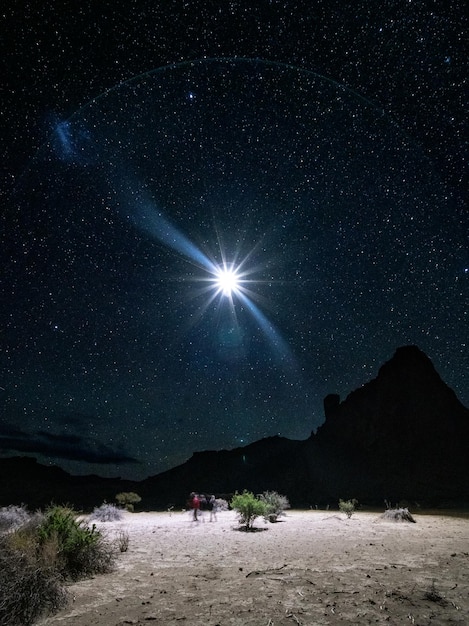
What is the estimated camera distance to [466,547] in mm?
8961

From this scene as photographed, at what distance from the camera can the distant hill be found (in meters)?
43.0

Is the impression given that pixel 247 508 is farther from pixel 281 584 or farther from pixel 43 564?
pixel 43 564

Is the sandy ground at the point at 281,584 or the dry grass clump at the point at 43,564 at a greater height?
the dry grass clump at the point at 43,564

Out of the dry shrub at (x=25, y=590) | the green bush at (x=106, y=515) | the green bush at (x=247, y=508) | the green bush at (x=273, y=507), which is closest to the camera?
the dry shrub at (x=25, y=590)

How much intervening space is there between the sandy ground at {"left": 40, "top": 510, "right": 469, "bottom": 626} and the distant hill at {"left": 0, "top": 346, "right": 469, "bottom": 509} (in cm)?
3185

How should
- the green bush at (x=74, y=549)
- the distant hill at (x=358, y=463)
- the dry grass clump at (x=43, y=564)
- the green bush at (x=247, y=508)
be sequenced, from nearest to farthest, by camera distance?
the dry grass clump at (x=43, y=564) < the green bush at (x=74, y=549) < the green bush at (x=247, y=508) < the distant hill at (x=358, y=463)

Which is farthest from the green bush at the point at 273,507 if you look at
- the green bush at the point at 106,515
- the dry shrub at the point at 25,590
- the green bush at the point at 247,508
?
the dry shrub at the point at 25,590

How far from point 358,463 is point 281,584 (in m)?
54.9

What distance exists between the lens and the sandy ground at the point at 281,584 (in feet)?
14.8

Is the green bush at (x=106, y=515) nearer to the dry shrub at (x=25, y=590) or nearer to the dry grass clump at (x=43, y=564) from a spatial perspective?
the dry grass clump at (x=43, y=564)

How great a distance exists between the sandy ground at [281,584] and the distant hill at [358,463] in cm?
3185

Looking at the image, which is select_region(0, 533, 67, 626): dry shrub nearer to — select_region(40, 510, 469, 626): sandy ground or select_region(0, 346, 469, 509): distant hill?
select_region(40, 510, 469, 626): sandy ground

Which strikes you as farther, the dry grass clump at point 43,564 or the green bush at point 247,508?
the green bush at point 247,508

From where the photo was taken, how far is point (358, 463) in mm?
54094
